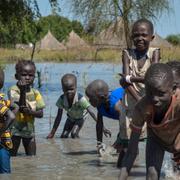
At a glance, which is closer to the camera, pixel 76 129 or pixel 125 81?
pixel 125 81

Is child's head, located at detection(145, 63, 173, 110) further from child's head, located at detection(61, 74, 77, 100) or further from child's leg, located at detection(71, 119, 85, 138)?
child's leg, located at detection(71, 119, 85, 138)

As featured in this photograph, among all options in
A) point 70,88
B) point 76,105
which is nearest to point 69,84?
point 70,88

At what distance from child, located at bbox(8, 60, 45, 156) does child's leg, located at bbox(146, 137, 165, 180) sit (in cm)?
276

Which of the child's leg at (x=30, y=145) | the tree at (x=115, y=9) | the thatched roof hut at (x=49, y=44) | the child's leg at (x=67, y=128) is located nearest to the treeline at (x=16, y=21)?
the tree at (x=115, y=9)

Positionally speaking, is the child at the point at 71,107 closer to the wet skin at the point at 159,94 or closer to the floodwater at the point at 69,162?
the floodwater at the point at 69,162

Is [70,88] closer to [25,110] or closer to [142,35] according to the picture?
[25,110]

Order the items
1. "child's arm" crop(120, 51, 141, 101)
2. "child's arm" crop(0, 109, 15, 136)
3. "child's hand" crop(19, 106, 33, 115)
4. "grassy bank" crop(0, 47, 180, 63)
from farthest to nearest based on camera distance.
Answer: "grassy bank" crop(0, 47, 180, 63) < "child's hand" crop(19, 106, 33, 115) < "child's arm" crop(120, 51, 141, 101) < "child's arm" crop(0, 109, 15, 136)

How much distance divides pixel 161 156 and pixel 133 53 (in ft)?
6.59

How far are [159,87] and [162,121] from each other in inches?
12.8

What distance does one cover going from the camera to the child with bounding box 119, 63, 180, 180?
4.59 metres

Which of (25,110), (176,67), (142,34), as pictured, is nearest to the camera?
(176,67)

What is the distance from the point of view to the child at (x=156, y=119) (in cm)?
459

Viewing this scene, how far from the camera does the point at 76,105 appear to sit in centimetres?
994

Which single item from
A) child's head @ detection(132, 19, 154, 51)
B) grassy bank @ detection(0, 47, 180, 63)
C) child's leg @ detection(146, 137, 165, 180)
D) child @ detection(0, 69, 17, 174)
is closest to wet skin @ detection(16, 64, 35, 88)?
child @ detection(0, 69, 17, 174)
